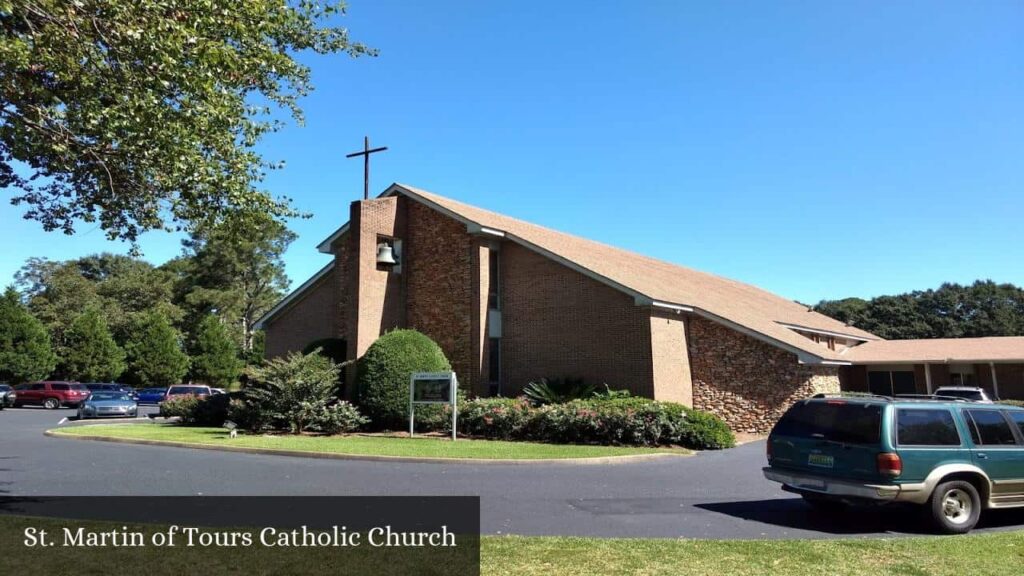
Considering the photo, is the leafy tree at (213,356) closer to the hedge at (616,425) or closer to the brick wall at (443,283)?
the brick wall at (443,283)

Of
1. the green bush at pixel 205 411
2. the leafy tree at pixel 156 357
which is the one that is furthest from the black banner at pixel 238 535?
the leafy tree at pixel 156 357

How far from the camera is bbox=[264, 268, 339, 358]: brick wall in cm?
2877

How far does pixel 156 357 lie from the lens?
165 feet

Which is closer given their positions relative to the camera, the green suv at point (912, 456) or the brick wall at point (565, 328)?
the green suv at point (912, 456)

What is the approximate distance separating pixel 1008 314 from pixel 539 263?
62.6 m

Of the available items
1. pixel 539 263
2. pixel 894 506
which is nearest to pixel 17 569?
pixel 894 506

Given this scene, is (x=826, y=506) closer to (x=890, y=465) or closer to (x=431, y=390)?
(x=890, y=465)

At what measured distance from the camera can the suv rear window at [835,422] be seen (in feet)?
27.3

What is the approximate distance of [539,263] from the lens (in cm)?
2411

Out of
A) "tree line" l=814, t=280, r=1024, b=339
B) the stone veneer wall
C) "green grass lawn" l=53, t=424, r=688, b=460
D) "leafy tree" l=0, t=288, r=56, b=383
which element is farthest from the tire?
"tree line" l=814, t=280, r=1024, b=339

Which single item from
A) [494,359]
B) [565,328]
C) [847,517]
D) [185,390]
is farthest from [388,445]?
[185,390]

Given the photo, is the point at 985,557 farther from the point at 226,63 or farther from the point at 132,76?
the point at 132,76

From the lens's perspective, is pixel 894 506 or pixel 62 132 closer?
pixel 62 132

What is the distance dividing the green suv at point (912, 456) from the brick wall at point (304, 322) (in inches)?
880
